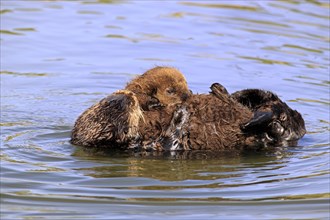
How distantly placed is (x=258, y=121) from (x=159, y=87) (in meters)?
1.01

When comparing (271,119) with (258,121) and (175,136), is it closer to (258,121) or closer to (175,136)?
(258,121)

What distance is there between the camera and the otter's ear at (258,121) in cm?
838

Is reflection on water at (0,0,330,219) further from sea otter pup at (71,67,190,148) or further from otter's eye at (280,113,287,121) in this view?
otter's eye at (280,113,287,121)

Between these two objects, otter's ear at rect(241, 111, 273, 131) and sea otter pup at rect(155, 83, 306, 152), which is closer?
sea otter pup at rect(155, 83, 306, 152)

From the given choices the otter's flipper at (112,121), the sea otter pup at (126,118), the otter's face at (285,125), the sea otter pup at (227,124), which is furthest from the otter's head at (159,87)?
the otter's face at (285,125)

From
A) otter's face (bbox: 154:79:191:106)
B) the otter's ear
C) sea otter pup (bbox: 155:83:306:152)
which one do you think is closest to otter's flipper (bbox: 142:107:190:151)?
sea otter pup (bbox: 155:83:306:152)

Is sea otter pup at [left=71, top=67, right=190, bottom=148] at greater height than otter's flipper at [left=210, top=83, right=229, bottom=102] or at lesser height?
lesser

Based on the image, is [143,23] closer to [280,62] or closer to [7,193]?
[280,62]

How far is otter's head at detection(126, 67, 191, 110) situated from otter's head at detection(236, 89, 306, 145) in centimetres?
62

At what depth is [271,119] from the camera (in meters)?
8.52

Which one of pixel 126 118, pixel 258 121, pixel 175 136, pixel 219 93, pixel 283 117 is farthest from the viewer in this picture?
pixel 283 117

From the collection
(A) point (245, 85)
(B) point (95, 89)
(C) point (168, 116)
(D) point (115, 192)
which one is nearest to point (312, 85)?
(A) point (245, 85)

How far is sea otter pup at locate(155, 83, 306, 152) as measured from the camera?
27.1 feet

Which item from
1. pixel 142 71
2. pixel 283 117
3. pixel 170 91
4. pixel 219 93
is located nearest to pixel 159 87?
pixel 170 91
